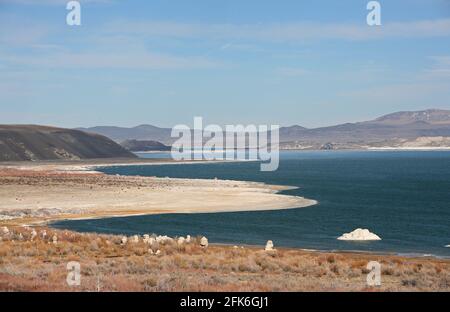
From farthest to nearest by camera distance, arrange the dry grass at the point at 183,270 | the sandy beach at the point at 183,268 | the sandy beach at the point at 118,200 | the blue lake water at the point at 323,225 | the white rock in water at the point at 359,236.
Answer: the sandy beach at the point at 118,200
the white rock in water at the point at 359,236
the blue lake water at the point at 323,225
the sandy beach at the point at 183,268
the dry grass at the point at 183,270

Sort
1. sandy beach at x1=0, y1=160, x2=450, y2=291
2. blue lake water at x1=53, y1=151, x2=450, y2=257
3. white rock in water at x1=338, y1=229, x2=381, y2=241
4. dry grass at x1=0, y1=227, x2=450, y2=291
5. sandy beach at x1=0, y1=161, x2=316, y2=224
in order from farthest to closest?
1. sandy beach at x1=0, y1=161, x2=316, y2=224
2. white rock in water at x1=338, y1=229, x2=381, y2=241
3. blue lake water at x1=53, y1=151, x2=450, y2=257
4. sandy beach at x1=0, y1=160, x2=450, y2=291
5. dry grass at x1=0, y1=227, x2=450, y2=291

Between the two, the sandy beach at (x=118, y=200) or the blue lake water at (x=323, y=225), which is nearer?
the blue lake water at (x=323, y=225)

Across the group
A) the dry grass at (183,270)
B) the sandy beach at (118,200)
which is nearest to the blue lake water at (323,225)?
the sandy beach at (118,200)

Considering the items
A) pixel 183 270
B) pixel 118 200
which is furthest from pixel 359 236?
pixel 118 200

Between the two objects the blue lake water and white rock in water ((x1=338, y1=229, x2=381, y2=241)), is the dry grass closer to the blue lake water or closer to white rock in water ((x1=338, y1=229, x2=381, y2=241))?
the blue lake water

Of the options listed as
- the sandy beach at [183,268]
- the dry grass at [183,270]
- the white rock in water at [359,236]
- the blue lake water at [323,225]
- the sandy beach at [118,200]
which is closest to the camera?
the dry grass at [183,270]

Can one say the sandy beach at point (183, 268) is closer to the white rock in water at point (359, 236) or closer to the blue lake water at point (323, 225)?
the blue lake water at point (323, 225)

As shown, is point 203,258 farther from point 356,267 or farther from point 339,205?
point 339,205

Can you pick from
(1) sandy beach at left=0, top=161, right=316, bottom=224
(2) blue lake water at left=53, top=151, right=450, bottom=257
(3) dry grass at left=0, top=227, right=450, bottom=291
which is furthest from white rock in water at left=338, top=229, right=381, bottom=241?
(1) sandy beach at left=0, top=161, right=316, bottom=224
